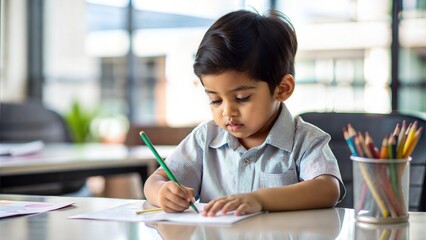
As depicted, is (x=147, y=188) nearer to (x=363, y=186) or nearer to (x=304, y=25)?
(x=363, y=186)

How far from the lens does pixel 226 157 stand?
60.8 inches

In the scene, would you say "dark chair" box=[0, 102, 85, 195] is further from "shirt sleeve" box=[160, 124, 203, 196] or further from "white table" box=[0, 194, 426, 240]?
"white table" box=[0, 194, 426, 240]

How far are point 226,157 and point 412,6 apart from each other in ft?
14.2

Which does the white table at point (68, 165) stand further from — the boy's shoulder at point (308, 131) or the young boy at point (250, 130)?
the boy's shoulder at point (308, 131)

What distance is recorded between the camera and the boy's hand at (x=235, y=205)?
1.18m

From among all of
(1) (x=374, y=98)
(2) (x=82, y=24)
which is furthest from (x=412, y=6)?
(2) (x=82, y=24)

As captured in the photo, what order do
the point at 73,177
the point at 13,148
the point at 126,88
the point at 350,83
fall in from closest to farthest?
the point at 73,177, the point at 13,148, the point at 350,83, the point at 126,88

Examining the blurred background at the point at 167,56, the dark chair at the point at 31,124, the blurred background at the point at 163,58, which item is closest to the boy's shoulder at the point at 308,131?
the dark chair at the point at 31,124

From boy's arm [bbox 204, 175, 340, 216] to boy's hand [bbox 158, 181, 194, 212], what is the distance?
62 millimetres

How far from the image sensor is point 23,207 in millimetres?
1344

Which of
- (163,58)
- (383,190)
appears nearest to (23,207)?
(383,190)

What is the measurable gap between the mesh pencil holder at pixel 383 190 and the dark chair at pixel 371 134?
676 mm

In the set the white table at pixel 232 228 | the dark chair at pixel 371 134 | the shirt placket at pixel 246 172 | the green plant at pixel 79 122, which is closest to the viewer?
the white table at pixel 232 228

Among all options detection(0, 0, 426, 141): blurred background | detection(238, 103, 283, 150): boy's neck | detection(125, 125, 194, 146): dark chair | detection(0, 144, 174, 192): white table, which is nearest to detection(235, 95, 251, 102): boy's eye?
detection(238, 103, 283, 150): boy's neck
